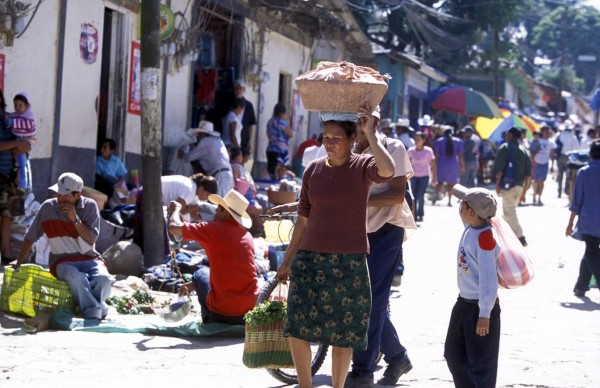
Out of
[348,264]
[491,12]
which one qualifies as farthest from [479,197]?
[491,12]

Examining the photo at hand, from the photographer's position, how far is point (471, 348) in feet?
19.3

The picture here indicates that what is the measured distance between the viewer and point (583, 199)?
36.7ft

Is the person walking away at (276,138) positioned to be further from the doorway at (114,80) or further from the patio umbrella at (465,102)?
the patio umbrella at (465,102)

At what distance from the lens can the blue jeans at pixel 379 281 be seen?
20.9ft

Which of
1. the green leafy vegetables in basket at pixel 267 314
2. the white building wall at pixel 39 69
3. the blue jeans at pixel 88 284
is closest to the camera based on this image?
the green leafy vegetables in basket at pixel 267 314

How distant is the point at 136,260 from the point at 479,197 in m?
5.82

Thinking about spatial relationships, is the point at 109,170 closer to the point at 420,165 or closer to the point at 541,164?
the point at 420,165

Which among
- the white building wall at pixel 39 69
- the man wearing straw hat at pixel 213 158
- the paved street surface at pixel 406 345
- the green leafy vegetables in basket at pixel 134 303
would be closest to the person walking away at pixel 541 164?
the man wearing straw hat at pixel 213 158

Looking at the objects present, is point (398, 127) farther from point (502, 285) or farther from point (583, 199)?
point (502, 285)

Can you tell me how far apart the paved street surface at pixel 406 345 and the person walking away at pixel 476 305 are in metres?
0.98

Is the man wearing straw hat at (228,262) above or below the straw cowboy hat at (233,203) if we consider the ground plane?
below

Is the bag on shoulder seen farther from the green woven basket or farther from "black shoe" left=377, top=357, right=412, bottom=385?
the green woven basket

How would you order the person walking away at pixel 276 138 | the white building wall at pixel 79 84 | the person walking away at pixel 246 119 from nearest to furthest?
the white building wall at pixel 79 84
the person walking away at pixel 246 119
the person walking away at pixel 276 138

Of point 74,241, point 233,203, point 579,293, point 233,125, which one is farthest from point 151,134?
point 233,125
